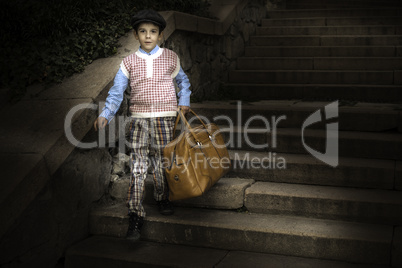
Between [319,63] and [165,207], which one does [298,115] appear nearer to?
[165,207]

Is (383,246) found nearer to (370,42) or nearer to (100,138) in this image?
(100,138)

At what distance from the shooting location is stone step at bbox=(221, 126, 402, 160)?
421cm

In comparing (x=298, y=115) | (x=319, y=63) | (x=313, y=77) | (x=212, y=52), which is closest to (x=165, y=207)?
(x=298, y=115)

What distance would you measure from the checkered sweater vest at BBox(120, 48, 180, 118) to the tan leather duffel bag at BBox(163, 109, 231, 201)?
0.17 metres

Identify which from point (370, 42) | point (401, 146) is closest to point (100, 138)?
point (401, 146)

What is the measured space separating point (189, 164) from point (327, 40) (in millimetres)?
4688

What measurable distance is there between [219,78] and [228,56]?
47 cm

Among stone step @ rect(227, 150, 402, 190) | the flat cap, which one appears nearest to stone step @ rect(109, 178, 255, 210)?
stone step @ rect(227, 150, 402, 190)

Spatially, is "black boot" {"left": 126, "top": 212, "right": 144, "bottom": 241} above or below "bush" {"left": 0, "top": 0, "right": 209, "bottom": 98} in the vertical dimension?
below

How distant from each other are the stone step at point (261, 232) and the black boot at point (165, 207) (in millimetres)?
46

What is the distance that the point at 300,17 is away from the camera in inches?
340

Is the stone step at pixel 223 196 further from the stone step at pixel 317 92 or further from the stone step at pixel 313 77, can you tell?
the stone step at pixel 313 77

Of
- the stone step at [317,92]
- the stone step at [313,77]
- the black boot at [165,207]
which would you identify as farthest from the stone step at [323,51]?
the black boot at [165,207]

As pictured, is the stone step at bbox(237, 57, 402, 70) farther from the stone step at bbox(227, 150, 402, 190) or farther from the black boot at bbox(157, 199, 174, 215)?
the black boot at bbox(157, 199, 174, 215)
